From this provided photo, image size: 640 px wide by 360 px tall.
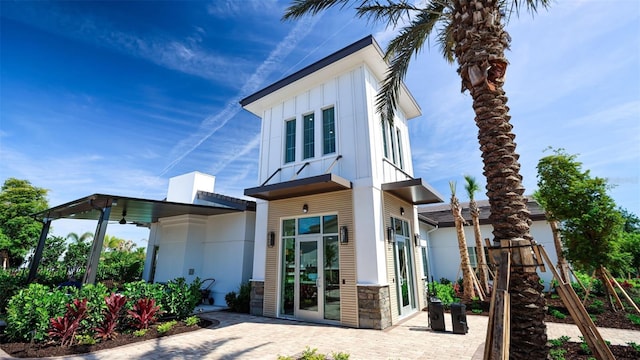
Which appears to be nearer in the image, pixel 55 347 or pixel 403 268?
pixel 55 347

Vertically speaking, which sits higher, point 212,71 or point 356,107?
point 212,71

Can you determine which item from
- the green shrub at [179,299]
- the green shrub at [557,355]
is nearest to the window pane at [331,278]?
the green shrub at [179,299]

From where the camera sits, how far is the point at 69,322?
564 centimetres

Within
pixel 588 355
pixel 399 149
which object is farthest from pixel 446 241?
pixel 588 355

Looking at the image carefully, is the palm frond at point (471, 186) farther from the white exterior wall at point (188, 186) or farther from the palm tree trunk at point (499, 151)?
the white exterior wall at point (188, 186)

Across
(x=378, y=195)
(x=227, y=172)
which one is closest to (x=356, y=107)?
(x=378, y=195)

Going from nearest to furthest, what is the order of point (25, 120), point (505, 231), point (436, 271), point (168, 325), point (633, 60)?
point (505, 231), point (633, 60), point (168, 325), point (25, 120), point (436, 271)

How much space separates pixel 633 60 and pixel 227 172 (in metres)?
15.5

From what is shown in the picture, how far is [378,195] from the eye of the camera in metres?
8.15

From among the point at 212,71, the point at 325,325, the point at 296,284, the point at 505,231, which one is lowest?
the point at 325,325

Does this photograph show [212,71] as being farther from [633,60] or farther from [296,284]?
[633,60]

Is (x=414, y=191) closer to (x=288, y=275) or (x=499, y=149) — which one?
(x=288, y=275)

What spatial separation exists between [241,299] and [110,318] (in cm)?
434

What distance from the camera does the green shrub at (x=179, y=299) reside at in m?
7.66
